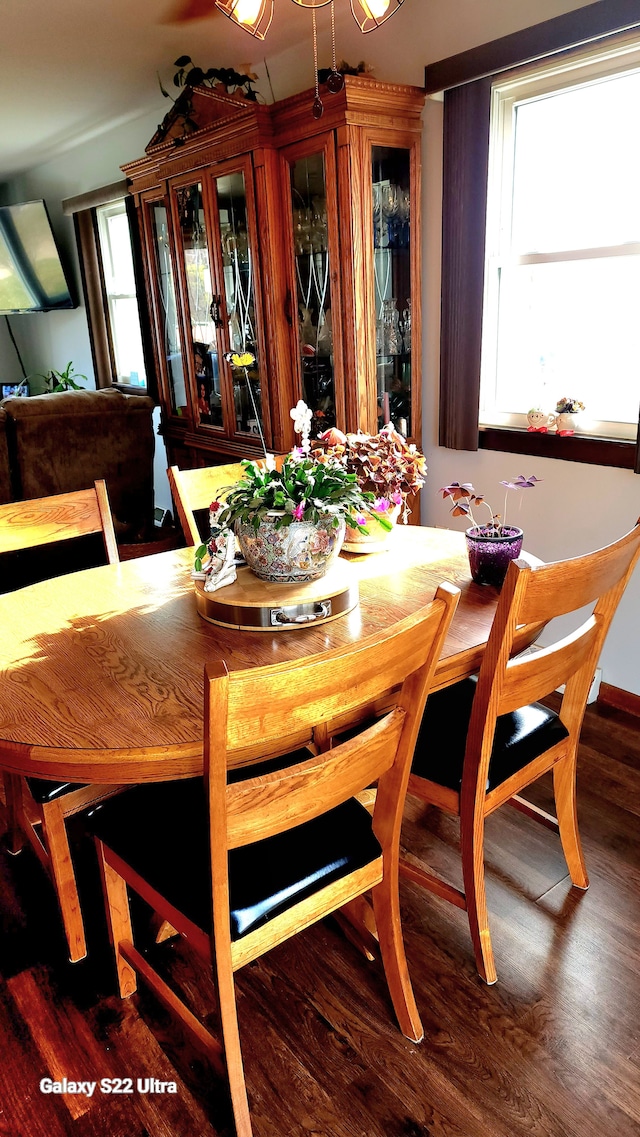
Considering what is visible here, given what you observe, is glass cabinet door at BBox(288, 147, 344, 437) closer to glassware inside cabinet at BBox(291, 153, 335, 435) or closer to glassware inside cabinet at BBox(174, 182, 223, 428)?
glassware inside cabinet at BBox(291, 153, 335, 435)

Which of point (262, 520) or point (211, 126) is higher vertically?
point (211, 126)

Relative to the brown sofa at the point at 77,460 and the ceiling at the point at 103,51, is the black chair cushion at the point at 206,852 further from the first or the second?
the ceiling at the point at 103,51

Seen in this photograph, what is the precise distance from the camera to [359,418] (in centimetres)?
292

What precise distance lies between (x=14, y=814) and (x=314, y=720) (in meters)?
1.27

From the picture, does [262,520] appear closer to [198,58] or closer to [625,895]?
[625,895]

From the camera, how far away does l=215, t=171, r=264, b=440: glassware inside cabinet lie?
3.25 m

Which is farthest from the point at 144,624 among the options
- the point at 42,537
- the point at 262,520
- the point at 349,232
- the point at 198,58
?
the point at 198,58

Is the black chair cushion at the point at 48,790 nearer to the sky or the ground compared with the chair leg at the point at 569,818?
nearer to the sky

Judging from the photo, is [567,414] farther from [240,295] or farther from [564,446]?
[240,295]

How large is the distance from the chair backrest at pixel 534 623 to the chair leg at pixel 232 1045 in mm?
569

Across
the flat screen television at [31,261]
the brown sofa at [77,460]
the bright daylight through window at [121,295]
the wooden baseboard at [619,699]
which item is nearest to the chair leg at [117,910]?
the brown sofa at [77,460]

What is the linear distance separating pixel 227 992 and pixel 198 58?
12.9ft

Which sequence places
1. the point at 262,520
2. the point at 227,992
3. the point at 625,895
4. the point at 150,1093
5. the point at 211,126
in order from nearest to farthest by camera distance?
the point at 227,992 → the point at 150,1093 → the point at 262,520 → the point at 625,895 → the point at 211,126

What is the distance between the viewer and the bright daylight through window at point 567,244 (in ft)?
7.97
